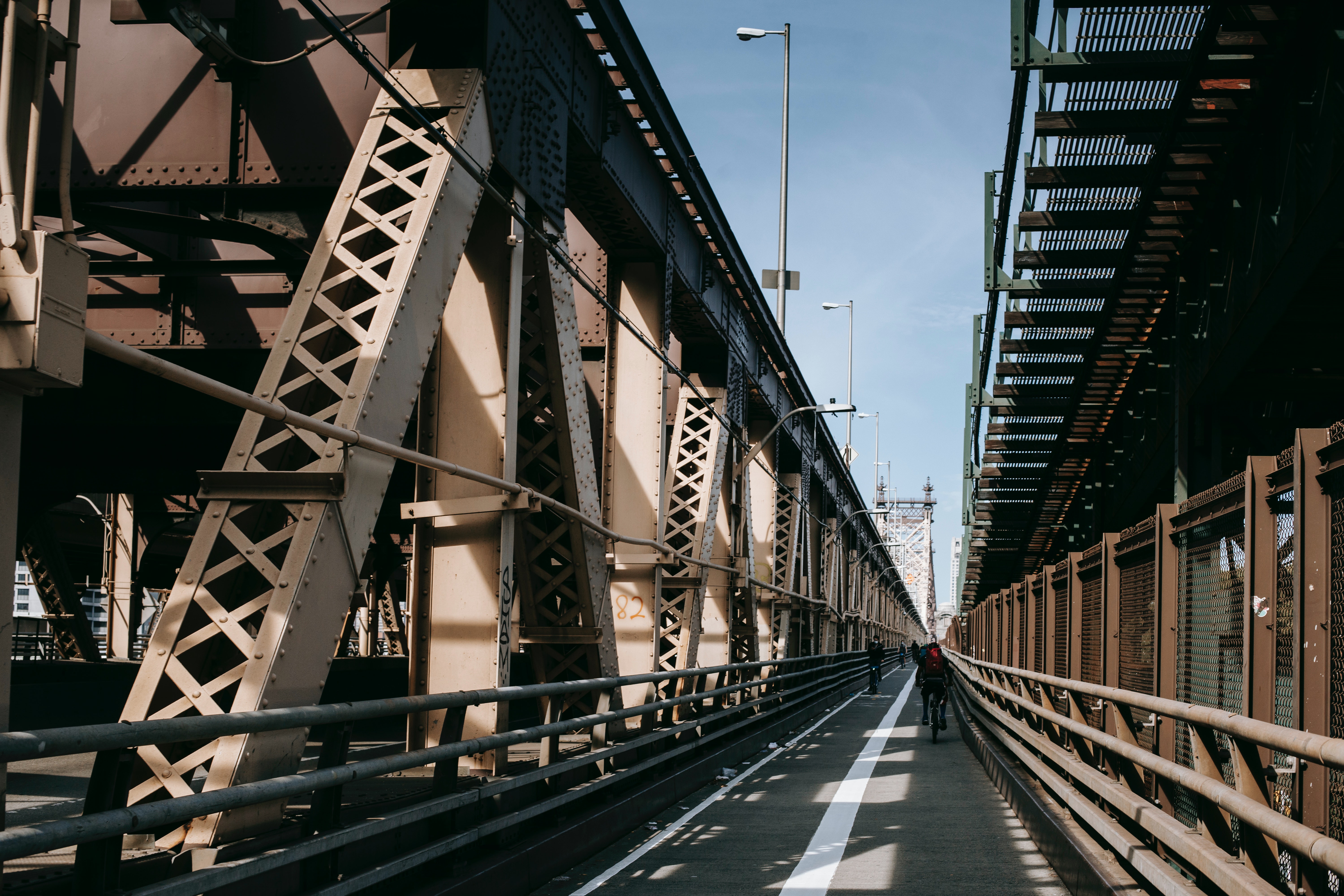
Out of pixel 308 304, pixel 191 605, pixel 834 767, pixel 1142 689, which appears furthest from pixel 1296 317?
pixel 191 605

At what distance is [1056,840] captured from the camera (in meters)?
8.88

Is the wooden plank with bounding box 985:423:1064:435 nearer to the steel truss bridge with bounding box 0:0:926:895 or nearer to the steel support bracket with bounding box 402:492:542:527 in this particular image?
the steel truss bridge with bounding box 0:0:926:895

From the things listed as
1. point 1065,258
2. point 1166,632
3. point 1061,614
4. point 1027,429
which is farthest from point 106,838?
point 1027,429

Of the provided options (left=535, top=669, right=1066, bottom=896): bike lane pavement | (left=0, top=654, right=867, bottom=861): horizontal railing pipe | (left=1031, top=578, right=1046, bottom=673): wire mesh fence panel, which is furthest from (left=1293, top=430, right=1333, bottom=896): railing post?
(left=1031, top=578, right=1046, bottom=673): wire mesh fence panel

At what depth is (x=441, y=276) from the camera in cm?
831

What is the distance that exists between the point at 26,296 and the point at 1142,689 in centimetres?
738

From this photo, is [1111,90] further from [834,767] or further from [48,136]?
[48,136]

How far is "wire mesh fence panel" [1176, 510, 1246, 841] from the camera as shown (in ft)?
20.7

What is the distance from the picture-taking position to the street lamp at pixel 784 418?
858 inches

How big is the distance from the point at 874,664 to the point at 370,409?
1357 inches

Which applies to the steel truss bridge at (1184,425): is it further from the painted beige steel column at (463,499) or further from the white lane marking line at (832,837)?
the painted beige steel column at (463,499)

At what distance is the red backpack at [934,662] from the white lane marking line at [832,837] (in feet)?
15.0

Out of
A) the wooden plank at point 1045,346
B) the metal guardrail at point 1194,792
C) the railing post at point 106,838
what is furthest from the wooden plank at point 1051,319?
the railing post at point 106,838

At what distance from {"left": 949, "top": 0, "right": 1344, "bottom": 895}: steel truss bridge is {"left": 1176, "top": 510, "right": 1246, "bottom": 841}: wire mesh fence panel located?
23 mm
